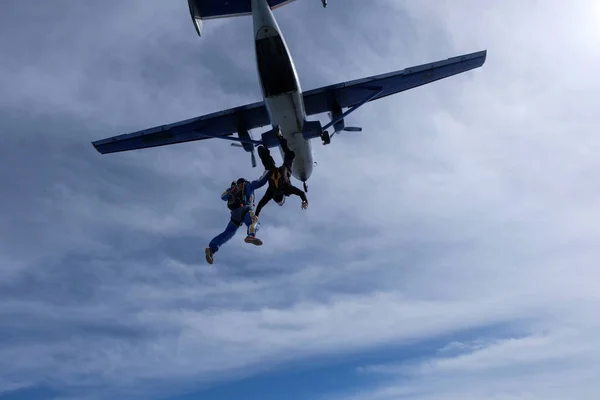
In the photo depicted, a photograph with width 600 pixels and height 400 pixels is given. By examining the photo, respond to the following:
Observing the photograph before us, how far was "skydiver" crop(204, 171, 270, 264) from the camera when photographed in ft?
53.3

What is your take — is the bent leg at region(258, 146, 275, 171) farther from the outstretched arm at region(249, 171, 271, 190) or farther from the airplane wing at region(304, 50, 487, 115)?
the airplane wing at region(304, 50, 487, 115)

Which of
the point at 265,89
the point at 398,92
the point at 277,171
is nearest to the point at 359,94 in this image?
the point at 398,92

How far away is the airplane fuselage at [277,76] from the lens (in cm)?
→ 2300

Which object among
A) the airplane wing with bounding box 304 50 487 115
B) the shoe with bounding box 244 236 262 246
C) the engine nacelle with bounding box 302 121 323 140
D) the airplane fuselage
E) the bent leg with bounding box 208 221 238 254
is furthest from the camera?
the airplane wing with bounding box 304 50 487 115

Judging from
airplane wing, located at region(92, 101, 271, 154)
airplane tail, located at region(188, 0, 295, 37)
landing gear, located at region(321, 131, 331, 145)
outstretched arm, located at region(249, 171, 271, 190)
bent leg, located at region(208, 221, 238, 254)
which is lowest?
bent leg, located at region(208, 221, 238, 254)

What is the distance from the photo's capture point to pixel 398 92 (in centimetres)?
2922

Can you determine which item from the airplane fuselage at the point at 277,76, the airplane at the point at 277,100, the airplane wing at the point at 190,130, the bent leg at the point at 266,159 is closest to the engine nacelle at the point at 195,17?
the airplane at the point at 277,100

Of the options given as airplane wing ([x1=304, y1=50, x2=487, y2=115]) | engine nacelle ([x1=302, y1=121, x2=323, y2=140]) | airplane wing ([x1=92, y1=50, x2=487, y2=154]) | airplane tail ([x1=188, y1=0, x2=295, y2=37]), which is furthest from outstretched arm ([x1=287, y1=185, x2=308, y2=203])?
airplane tail ([x1=188, y1=0, x2=295, y2=37])

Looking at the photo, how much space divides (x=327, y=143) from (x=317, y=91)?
3.82 metres

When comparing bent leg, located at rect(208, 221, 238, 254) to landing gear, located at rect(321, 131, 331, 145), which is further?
landing gear, located at rect(321, 131, 331, 145)

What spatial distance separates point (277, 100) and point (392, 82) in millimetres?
7587

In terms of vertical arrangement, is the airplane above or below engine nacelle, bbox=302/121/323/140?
above

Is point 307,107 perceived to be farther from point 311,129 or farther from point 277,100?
point 277,100

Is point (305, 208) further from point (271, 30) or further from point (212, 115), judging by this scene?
point (212, 115)
